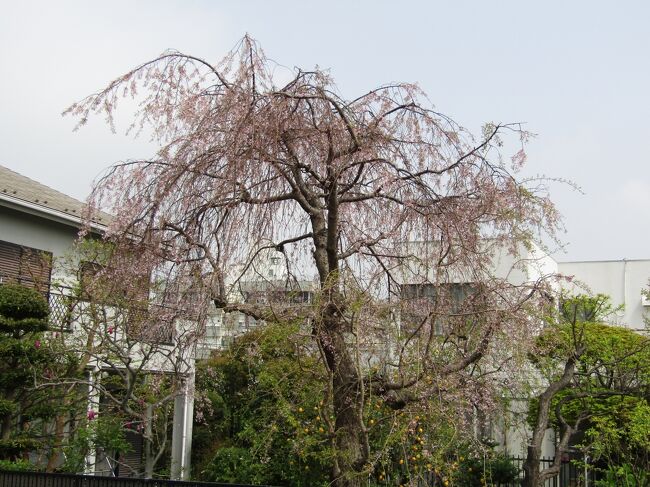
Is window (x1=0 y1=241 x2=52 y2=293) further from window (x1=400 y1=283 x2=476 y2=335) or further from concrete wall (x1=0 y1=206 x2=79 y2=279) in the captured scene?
window (x1=400 y1=283 x2=476 y2=335)

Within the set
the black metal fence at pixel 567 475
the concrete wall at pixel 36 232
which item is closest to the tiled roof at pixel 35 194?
the concrete wall at pixel 36 232

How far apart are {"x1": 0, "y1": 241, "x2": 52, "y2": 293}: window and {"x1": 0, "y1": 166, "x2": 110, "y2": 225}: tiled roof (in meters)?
0.92

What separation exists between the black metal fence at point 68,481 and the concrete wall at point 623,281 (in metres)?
17.6

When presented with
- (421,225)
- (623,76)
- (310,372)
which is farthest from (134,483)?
(623,76)

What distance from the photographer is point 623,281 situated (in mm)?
24062

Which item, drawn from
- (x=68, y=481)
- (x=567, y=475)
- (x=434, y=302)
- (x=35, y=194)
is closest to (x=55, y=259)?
(x=35, y=194)

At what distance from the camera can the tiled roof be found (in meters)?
14.8

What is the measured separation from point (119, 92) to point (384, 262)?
308 cm

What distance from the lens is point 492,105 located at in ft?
28.7

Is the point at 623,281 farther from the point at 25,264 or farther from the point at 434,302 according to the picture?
the point at 434,302

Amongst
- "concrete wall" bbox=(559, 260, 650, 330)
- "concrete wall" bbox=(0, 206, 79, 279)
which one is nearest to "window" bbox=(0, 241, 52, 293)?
"concrete wall" bbox=(0, 206, 79, 279)

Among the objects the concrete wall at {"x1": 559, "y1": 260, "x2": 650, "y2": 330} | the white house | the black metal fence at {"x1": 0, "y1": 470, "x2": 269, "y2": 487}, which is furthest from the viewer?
the concrete wall at {"x1": 559, "y1": 260, "x2": 650, "y2": 330}

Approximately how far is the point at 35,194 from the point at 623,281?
55.4 feet

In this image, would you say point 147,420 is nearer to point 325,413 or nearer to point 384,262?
point 384,262
